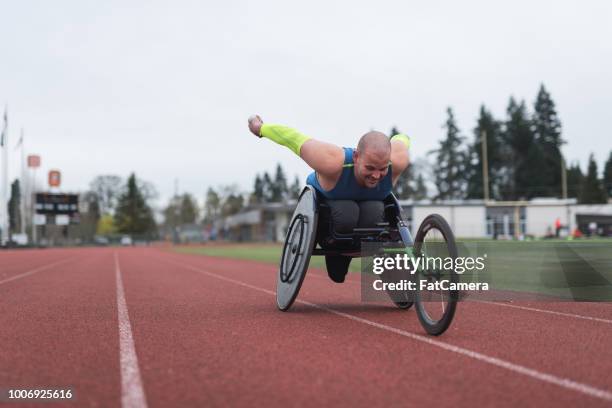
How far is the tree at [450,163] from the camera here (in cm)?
8412

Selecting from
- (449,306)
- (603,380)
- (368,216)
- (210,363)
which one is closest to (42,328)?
(210,363)

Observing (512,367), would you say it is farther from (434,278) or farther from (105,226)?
(105,226)

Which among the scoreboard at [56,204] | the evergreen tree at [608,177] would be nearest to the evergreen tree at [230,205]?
the scoreboard at [56,204]

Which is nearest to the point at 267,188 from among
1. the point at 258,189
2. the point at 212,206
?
the point at 258,189

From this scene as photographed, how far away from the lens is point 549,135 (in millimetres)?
84812

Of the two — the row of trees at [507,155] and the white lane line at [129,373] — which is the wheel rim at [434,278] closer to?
the white lane line at [129,373]

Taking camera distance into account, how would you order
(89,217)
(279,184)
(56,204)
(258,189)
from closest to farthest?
(56,204), (89,217), (279,184), (258,189)

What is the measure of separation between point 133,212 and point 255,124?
106772 millimetres

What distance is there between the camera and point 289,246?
649 centimetres

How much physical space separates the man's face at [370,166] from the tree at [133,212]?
104 meters

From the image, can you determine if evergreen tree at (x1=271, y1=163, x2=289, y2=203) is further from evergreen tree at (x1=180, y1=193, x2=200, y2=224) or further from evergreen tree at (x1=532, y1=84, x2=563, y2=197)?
evergreen tree at (x1=532, y1=84, x2=563, y2=197)

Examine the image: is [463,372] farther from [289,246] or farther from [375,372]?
[289,246]

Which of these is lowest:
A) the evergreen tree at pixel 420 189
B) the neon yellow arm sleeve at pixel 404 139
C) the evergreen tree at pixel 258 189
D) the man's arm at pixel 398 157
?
the man's arm at pixel 398 157

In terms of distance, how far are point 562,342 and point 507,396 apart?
1.83 m
